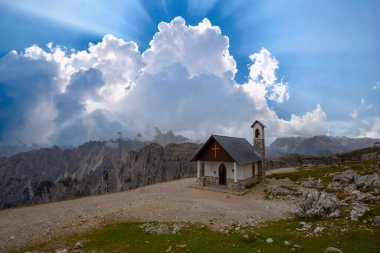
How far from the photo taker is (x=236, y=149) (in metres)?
43.3

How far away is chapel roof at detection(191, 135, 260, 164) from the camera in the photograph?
40.4m

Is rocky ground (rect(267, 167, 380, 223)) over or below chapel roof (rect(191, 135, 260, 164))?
below

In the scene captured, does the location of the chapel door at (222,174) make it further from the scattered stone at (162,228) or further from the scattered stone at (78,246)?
the scattered stone at (78,246)

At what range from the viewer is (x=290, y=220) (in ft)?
71.4

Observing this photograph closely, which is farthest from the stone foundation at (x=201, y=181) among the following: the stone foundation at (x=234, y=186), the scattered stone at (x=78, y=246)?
the scattered stone at (x=78, y=246)

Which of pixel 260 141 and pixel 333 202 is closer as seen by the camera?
pixel 333 202

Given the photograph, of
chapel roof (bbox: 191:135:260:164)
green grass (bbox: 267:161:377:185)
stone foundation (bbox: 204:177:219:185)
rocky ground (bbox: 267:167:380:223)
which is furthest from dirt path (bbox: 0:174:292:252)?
green grass (bbox: 267:161:377:185)

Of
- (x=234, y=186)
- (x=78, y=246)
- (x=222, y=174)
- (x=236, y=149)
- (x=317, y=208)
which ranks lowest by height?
(x=78, y=246)

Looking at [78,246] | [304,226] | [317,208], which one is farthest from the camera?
[317,208]

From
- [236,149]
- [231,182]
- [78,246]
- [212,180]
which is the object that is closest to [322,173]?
[236,149]

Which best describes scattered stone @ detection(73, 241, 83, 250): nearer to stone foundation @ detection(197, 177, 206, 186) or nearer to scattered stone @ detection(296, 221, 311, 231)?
scattered stone @ detection(296, 221, 311, 231)

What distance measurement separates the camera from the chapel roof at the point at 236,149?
40.4m

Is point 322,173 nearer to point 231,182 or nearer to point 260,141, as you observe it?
point 260,141

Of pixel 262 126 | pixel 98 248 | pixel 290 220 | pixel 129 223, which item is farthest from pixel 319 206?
pixel 262 126
